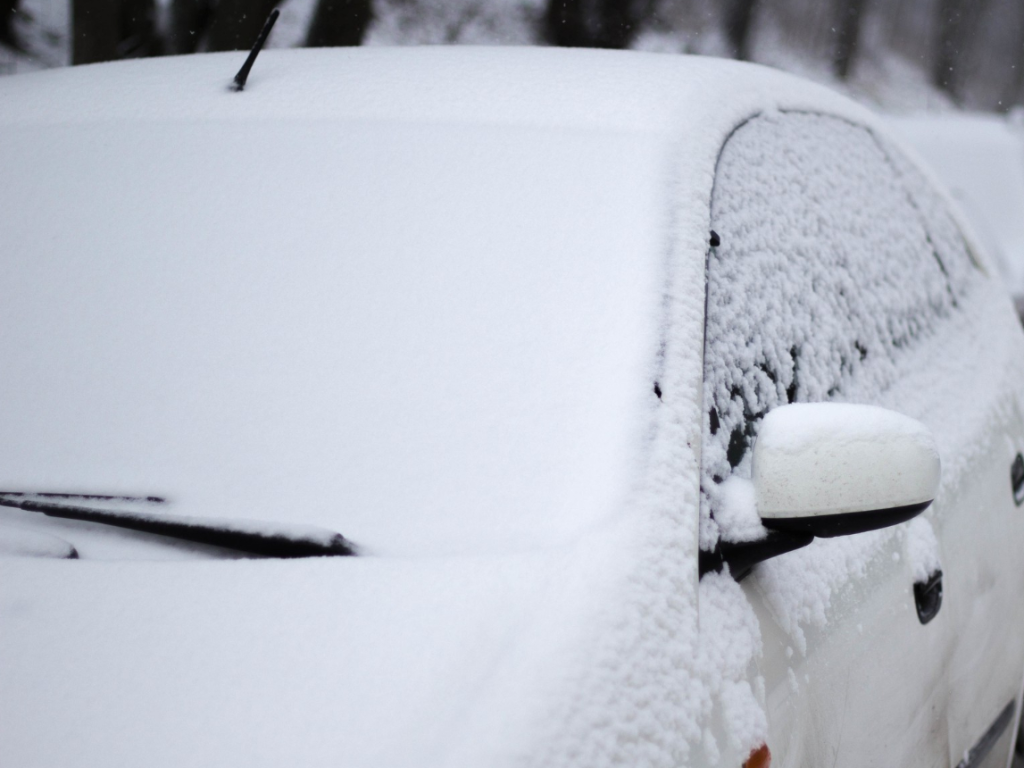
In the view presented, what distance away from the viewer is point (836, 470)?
1.14 metres

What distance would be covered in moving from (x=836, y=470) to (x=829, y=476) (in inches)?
0.5

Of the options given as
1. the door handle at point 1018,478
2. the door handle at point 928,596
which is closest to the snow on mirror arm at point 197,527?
the door handle at point 928,596

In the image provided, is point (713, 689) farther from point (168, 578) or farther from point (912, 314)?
point (912, 314)

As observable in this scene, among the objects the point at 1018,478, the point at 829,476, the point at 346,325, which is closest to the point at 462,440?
the point at 346,325

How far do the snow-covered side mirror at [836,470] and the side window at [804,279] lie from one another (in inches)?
3.7

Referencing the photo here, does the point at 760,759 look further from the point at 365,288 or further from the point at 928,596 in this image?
the point at 365,288

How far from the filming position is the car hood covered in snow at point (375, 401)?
3.13 ft

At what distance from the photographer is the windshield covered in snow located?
1.17 metres

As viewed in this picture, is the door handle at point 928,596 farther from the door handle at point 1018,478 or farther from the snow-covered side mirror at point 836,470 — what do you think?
the door handle at point 1018,478

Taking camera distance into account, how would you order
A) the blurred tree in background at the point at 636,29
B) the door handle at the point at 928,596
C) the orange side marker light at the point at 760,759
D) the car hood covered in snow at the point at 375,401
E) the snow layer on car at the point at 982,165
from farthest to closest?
the snow layer on car at the point at 982,165
the blurred tree in background at the point at 636,29
the door handle at the point at 928,596
the orange side marker light at the point at 760,759
the car hood covered in snow at the point at 375,401

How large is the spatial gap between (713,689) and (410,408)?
0.48 meters

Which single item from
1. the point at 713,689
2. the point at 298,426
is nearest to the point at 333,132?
the point at 298,426

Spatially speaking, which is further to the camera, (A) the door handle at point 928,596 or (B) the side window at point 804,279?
(A) the door handle at point 928,596

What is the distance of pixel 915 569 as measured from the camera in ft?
5.07
